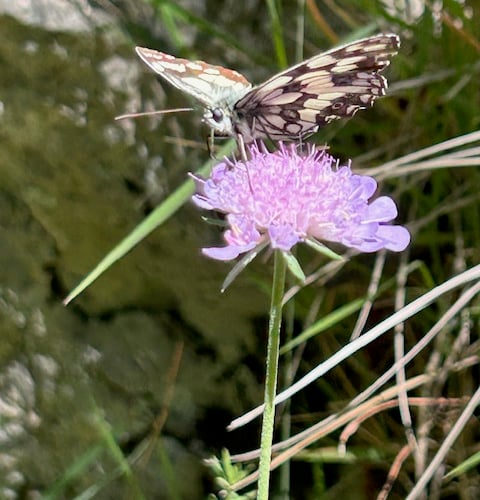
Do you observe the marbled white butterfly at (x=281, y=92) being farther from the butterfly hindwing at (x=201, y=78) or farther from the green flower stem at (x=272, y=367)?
the green flower stem at (x=272, y=367)

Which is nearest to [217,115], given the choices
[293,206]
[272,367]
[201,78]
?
[201,78]

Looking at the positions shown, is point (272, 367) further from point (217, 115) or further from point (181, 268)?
point (181, 268)

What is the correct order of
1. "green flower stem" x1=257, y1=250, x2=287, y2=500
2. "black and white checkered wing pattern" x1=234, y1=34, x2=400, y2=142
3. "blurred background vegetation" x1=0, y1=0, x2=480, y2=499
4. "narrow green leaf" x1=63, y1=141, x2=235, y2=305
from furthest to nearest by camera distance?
1. "blurred background vegetation" x1=0, y1=0, x2=480, y2=499
2. "narrow green leaf" x1=63, y1=141, x2=235, y2=305
3. "black and white checkered wing pattern" x1=234, y1=34, x2=400, y2=142
4. "green flower stem" x1=257, y1=250, x2=287, y2=500

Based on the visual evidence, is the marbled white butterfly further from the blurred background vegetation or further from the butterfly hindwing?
the blurred background vegetation

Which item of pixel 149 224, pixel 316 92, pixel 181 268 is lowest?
pixel 181 268

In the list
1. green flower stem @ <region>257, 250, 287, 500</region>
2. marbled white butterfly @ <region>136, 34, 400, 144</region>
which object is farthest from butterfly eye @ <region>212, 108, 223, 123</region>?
green flower stem @ <region>257, 250, 287, 500</region>

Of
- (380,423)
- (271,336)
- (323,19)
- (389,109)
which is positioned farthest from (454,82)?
(271,336)

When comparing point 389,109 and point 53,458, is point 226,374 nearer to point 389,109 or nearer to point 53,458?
point 53,458
